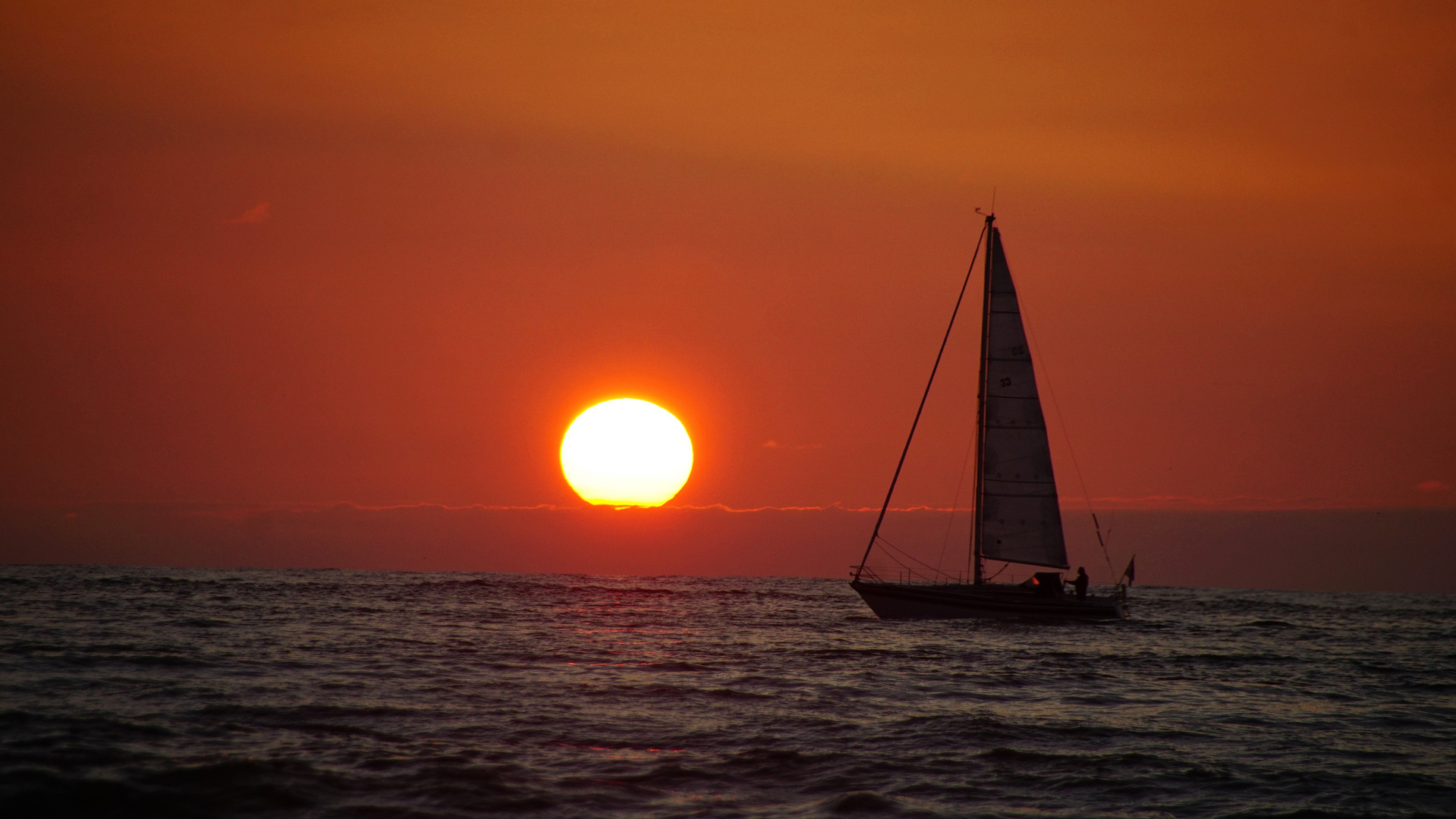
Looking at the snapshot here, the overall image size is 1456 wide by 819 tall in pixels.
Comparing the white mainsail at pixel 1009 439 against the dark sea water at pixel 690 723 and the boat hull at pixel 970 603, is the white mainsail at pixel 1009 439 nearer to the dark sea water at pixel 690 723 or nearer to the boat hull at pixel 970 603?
the boat hull at pixel 970 603

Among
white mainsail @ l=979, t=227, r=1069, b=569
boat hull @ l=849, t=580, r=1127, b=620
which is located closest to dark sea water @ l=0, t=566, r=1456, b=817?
boat hull @ l=849, t=580, r=1127, b=620

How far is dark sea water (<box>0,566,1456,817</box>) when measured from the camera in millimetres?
16219

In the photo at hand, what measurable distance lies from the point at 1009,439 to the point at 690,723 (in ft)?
106

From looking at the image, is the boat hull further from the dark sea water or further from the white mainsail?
the white mainsail

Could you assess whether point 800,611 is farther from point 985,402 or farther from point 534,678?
point 534,678

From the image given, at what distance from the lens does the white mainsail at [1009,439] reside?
51031 mm

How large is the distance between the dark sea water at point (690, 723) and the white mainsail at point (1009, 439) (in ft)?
21.2

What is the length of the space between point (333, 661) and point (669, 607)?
43.9 m

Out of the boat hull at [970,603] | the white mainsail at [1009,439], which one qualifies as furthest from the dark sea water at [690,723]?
the white mainsail at [1009,439]

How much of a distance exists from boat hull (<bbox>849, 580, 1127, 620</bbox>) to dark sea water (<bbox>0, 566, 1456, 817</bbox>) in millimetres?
1331

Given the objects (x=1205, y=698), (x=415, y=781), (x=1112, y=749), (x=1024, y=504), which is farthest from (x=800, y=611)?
(x=415, y=781)

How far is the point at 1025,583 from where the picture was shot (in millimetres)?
48344

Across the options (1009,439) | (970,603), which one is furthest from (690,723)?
(1009,439)

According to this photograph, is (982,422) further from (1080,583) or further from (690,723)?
(690,723)
